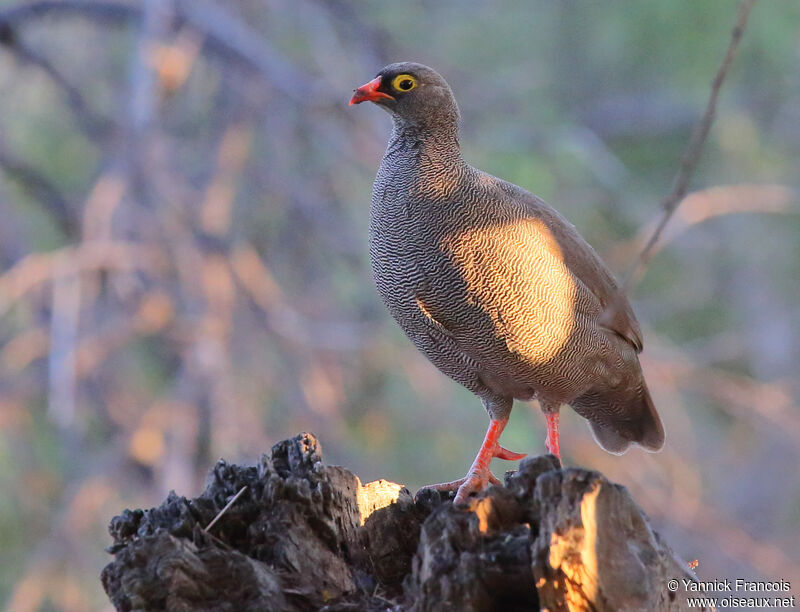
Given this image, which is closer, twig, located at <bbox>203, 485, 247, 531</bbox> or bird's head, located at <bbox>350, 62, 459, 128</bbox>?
twig, located at <bbox>203, 485, 247, 531</bbox>

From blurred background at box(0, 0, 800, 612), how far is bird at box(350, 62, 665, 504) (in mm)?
3257

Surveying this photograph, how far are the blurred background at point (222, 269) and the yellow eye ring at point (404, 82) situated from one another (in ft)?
10.7

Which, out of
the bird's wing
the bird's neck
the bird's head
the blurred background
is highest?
the blurred background

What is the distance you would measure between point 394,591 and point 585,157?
19.8ft

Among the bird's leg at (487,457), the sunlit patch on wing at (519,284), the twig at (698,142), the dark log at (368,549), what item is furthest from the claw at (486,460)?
the twig at (698,142)

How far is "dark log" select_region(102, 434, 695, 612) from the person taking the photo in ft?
9.36

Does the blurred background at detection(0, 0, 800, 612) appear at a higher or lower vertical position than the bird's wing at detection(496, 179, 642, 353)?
higher

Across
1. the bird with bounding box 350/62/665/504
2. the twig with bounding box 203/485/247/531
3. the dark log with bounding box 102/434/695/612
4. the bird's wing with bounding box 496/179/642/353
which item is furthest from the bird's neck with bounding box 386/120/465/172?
the twig with bounding box 203/485/247/531

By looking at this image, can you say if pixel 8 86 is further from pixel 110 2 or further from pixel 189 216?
pixel 189 216

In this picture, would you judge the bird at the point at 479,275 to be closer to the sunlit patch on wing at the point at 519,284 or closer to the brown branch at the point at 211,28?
the sunlit patch on wing at the point at 519,284

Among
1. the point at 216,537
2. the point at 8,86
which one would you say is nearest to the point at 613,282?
the point at 216,537

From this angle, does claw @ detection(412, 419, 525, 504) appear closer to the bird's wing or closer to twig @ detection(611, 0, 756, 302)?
the bird's wing

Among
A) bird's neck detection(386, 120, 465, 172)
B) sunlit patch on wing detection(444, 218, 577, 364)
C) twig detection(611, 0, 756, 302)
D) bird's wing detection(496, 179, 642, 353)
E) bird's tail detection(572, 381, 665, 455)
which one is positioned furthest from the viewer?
bird's tail detection(572, 381, 665, 455)

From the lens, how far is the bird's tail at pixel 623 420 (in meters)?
4.75
